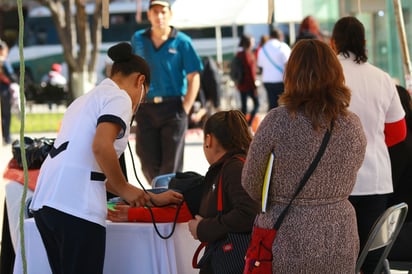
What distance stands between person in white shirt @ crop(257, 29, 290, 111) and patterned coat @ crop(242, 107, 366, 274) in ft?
28.2

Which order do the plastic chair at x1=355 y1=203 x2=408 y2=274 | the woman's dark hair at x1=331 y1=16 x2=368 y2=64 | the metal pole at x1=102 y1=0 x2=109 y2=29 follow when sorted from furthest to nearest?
the metal pole at x1=102 y1=0 x2=109 y2=29 → the woman's dark hair at x1=331 y1=16 x2=368 y2=64 → the plastic chair at x1=355 y1=203 x2=408 y2=274

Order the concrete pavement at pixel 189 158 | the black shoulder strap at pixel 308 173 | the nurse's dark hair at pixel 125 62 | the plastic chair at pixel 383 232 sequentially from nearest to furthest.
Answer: the black shoulder strap at pixel 308 173 → the plastic chair at pixel 383 232 → the nurse's dark hair at pixel 125 62 → the concrete pavement at pixel 189 158

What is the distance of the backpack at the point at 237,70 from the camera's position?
16188 mm

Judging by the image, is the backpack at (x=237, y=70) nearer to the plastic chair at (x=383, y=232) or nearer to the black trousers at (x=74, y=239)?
the plastic chair at (x=383, y=232)

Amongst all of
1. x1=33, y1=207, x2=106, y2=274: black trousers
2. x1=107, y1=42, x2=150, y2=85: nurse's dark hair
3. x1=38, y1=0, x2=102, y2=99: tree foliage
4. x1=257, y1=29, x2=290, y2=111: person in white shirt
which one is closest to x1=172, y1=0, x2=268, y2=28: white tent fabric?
x1=257, y1=29, x2=290, y2=111: person in white shirt

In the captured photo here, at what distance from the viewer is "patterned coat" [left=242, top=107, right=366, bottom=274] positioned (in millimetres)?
3564

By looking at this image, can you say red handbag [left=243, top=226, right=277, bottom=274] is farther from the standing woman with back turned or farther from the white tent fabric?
the white tent fabric

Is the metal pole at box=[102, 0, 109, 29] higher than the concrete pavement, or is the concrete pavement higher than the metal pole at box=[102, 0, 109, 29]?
the metal pole at box=[102, 0, 109, 29]

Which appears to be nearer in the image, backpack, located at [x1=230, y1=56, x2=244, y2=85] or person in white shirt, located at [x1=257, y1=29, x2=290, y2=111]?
person in white shirt, located at [x1=257, y1=29, x2=290, y2=111]

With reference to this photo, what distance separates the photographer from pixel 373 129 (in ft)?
15.9

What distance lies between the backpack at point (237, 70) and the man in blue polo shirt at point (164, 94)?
868 centimetres

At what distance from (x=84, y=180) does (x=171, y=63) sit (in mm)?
3515

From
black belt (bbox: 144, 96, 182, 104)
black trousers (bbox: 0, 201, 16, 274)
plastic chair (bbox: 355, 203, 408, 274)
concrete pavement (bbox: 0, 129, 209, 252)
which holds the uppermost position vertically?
black belt (bbox: 144, 96, 182, 104)

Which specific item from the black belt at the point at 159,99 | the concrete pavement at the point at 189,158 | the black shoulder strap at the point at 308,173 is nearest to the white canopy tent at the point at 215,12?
the black belt at the point at 159,99
